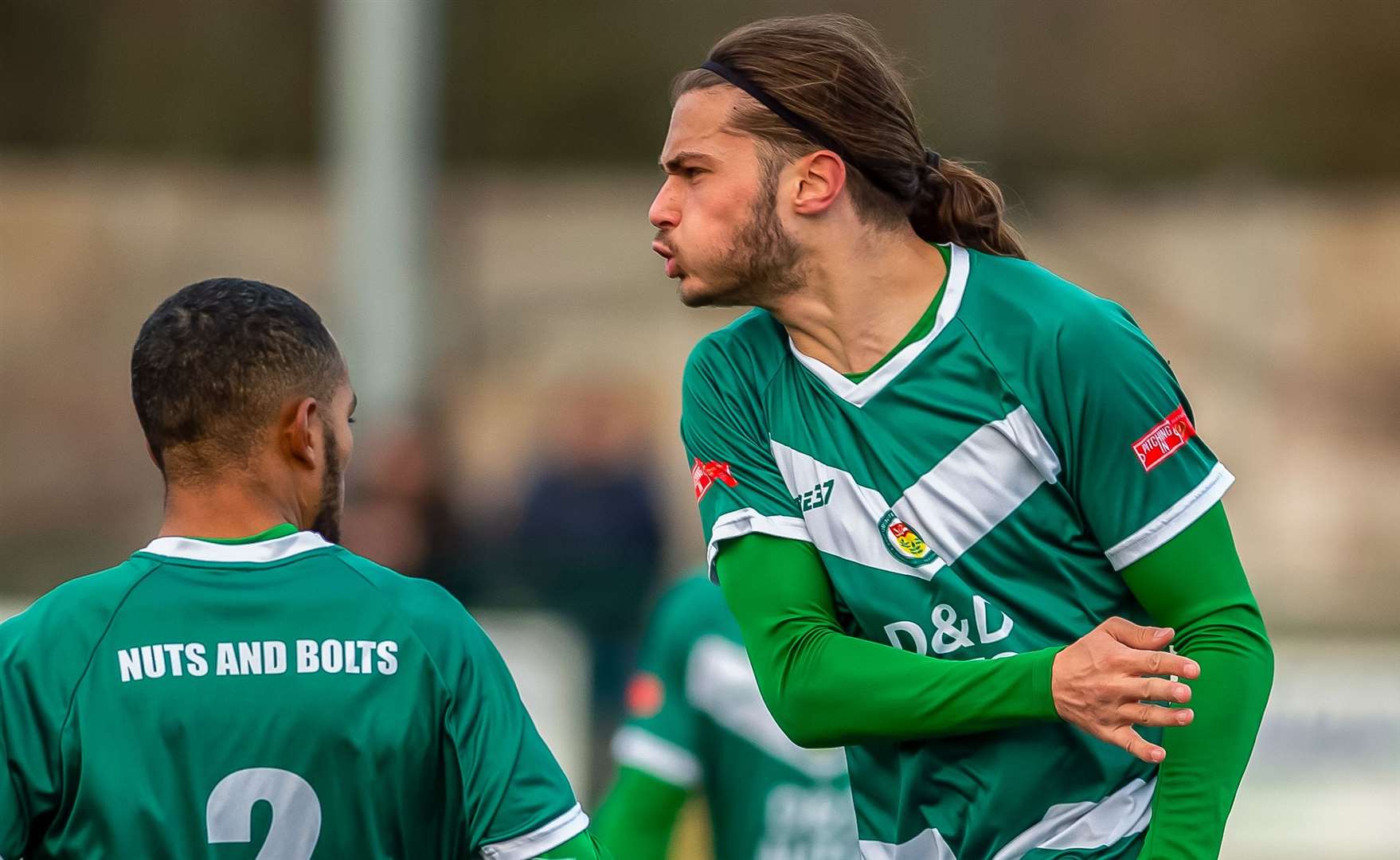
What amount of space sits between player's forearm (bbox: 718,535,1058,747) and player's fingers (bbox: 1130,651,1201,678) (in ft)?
0.53

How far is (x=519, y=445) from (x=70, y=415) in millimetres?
4546

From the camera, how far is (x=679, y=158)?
3281mm

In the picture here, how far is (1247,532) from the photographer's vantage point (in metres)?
17.7

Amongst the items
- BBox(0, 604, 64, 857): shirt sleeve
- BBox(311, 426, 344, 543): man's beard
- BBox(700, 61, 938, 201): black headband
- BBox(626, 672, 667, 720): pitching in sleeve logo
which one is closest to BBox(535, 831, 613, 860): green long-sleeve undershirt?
BBox(311, 426, 344, 543): man's beard

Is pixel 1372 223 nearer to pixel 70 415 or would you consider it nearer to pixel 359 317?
pixel 359 317

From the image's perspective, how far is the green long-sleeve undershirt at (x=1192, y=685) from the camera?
2961 millimetres

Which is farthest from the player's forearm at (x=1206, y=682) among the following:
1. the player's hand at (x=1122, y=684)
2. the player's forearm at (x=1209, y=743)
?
the player's hand at (x=1122, y=684)

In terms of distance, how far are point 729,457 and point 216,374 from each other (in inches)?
35.8

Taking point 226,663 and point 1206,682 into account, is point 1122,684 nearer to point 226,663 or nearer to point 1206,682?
point 1206,682

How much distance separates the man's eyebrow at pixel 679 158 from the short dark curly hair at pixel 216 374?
0.71 m

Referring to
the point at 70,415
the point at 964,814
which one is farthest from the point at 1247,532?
the point at 964,814

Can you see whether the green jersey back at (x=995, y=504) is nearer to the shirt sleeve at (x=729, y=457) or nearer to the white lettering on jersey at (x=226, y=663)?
the shirt sleeve at (x=729, y=457)

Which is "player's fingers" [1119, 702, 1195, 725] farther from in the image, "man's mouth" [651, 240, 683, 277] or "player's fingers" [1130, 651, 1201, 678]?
"man's mouth" [651, 240, 683, 277]

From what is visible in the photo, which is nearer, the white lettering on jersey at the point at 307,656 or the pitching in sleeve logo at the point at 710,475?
the white lettering on jersey at the point at 307,656
